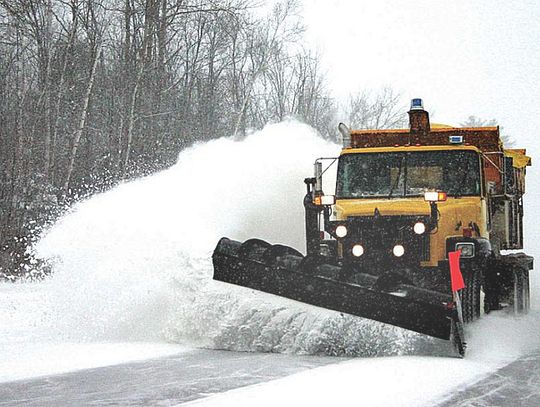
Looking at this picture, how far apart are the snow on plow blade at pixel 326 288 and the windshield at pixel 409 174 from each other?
221 cm

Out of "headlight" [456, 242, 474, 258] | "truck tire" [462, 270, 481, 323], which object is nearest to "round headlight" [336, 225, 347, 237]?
"headlight" [456, 242, 474, 258]

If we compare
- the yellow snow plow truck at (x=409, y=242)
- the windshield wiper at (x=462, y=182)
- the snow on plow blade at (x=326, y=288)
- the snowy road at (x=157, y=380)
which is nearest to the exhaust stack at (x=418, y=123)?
the yellow snow plow truck at (x=409, y=242)

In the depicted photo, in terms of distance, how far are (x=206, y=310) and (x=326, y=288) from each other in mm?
1933

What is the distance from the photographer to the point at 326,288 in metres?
8.70

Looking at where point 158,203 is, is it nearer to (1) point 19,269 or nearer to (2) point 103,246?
(2) point 103,246

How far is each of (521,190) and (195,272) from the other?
6252mm

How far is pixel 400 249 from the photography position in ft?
32.3

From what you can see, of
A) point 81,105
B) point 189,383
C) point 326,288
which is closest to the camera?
point 189,383

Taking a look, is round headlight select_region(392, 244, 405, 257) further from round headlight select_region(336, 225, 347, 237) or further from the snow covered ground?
the snow covered ground

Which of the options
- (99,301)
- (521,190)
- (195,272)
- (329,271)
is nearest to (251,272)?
(329,271)

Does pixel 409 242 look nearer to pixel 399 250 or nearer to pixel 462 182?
pixel 399 250

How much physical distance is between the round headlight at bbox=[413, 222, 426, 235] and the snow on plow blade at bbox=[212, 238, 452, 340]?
1.21 meters

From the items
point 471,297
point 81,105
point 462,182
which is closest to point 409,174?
point 462,182

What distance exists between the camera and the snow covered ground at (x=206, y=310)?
7859mm
